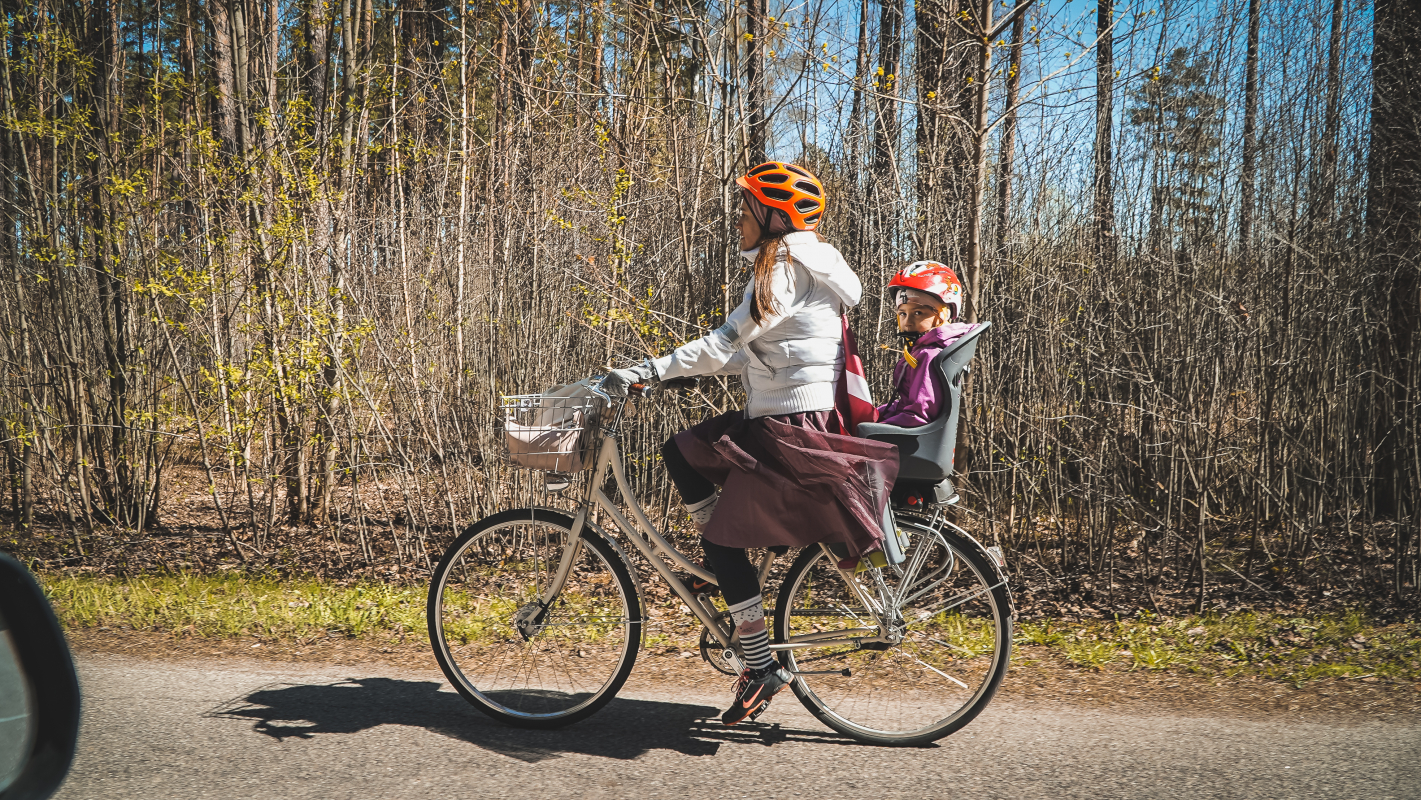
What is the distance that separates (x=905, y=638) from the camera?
3.49 metres

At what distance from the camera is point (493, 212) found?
7469 millimetres

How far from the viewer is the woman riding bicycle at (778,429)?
323 centimetres

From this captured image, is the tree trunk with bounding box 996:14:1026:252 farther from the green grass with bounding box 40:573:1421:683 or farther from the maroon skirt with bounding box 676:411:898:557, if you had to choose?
the maroon skirt with bounding box 676:411:898:557

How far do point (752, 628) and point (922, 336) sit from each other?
1.37 meters

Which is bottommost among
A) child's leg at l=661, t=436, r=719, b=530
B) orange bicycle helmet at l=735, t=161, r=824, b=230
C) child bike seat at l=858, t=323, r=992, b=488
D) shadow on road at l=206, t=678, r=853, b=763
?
shadow on road at l=206, t=678, r=853, b=763

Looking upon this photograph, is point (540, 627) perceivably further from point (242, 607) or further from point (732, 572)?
point (242, 607)

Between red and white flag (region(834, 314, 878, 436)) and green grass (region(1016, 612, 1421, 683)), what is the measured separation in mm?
2098

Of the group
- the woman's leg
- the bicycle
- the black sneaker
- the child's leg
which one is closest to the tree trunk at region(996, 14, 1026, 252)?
the bicycle

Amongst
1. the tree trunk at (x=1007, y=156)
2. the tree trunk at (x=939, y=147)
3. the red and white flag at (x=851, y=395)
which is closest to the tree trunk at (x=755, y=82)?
the tree trunk at (x=939, y=147)

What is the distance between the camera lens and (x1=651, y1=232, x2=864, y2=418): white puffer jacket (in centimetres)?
328

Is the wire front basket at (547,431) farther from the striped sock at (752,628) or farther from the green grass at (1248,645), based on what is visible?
the green grass at (1248,645)

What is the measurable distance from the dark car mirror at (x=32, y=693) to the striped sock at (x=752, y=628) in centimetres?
214

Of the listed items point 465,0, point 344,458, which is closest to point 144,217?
point 344,458

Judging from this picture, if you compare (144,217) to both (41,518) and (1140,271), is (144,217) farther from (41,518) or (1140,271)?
(1140,271)
